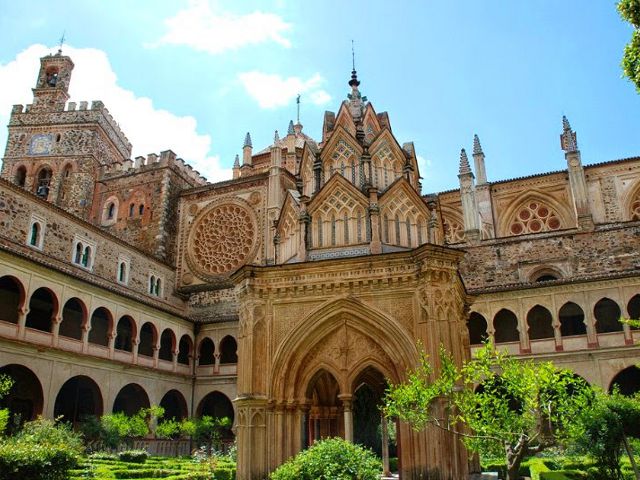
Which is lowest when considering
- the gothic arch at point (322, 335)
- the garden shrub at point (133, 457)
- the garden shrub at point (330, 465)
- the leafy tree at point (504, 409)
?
the garden shrub at point (133, 457)

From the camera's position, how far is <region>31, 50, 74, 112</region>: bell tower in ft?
129

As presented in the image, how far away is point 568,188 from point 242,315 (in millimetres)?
26439

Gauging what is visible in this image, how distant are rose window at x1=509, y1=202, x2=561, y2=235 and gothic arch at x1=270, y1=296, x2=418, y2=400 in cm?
2463

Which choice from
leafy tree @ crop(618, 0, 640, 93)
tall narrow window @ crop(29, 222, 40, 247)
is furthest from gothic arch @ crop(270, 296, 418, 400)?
tall narrow window @ crop(29, 222, 40, 247)

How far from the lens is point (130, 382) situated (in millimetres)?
26234

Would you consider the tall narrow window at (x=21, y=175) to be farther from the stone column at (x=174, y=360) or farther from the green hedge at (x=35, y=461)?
the green hedge at (x=35, y=461)

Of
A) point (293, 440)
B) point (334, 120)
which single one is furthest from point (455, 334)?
point (334, 120)

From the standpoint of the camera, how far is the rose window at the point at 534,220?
33422 millimetres

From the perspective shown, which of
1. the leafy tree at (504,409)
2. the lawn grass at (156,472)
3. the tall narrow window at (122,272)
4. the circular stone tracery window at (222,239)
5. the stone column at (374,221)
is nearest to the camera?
the leafy tree at (504,409)

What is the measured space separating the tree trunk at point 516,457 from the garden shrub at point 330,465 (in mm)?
2072

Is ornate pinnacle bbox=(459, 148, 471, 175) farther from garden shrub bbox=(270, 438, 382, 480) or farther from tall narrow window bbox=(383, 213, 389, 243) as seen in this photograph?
garden shrub bbox=(270, 438, 382, 480)

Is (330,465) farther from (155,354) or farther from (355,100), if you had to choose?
(155,354)

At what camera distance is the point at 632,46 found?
28.7ft

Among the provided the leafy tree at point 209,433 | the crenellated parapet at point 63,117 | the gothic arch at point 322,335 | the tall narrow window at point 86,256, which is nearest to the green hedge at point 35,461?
the gothic arch at point 322,335
